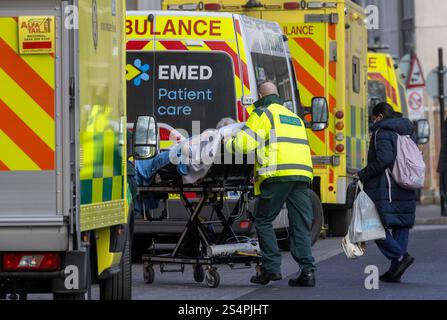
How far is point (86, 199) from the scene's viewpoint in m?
9.50

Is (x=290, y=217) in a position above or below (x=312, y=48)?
below

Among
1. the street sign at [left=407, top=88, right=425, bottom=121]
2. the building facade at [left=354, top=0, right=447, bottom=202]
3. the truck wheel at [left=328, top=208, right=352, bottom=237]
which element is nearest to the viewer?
the truck wheel at [left=328, top=208, right=352, bottom=237]

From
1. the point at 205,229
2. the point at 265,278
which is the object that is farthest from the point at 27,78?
the point at 205,229

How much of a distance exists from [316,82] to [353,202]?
227 inches

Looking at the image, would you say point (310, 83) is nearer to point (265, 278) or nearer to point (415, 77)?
point (265, 278)

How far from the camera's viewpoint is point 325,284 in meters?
13.6

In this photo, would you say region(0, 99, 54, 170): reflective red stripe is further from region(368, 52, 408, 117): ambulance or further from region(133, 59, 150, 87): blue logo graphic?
region(368, 52, 408, 117): ambulance

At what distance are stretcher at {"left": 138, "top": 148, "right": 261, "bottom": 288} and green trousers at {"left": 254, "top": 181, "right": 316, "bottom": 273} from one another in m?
0.31

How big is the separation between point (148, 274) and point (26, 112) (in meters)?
4.82

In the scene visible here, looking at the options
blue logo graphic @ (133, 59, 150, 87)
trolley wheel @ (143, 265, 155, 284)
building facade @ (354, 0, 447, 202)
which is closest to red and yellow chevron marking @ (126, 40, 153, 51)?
blue logo graphic @ (133, 59, 150, 87)

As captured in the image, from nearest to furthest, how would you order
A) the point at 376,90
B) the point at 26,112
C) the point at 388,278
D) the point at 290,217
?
1. the point at 26,112
2. the point at 290,217
3. the point at 388,278
4. the point at 376,90

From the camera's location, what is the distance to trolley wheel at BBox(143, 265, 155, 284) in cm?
1380

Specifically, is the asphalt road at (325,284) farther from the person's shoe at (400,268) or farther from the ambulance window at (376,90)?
the ambulance window at (376,90)
